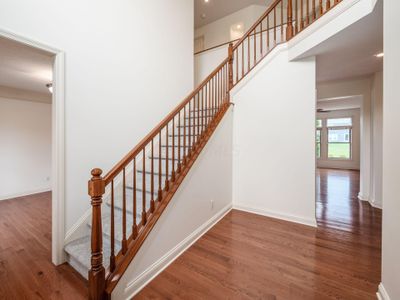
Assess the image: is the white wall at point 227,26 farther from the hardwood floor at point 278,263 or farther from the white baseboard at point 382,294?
the white baseboard at point 382,294

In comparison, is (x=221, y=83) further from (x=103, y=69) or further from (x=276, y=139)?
(x=103, y=69)

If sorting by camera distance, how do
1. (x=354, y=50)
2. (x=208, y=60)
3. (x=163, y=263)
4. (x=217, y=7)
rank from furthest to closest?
(x=217, y=7)
(x=208, y=60)
(x=354, y=50)
(x=163, y=263)

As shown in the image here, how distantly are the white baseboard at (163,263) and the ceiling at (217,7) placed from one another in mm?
5914

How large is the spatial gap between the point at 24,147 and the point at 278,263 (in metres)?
5.92

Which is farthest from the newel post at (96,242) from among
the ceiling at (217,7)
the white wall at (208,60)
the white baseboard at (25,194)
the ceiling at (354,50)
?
the ceiling at (217,7)

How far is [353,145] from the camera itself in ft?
27.2

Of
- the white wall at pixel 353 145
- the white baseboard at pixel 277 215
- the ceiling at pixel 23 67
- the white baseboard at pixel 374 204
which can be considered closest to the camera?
the ceiling at pixel 23 67

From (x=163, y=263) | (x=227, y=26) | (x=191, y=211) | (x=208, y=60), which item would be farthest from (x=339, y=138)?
(x=163, y=263)

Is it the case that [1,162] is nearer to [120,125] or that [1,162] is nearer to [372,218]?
[120,125]

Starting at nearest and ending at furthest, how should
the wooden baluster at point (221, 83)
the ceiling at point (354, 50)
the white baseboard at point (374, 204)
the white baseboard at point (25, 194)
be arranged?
the ceiling at point (354, 50)
the wooden baluster at point (221, 83)
the white baseboard at point (374, 204)
the white baseboard at point (25, 194)

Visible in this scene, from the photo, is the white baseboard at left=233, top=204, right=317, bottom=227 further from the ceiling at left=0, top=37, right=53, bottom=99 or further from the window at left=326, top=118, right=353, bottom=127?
the window at left=326, top=118, right=353, bottom=127

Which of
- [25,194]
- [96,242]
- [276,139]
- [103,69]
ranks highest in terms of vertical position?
[103,69]

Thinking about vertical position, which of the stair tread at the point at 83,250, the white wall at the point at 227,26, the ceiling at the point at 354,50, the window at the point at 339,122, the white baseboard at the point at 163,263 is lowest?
the white baseboard at the point at 163,263

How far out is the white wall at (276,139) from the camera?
279 centimetres
